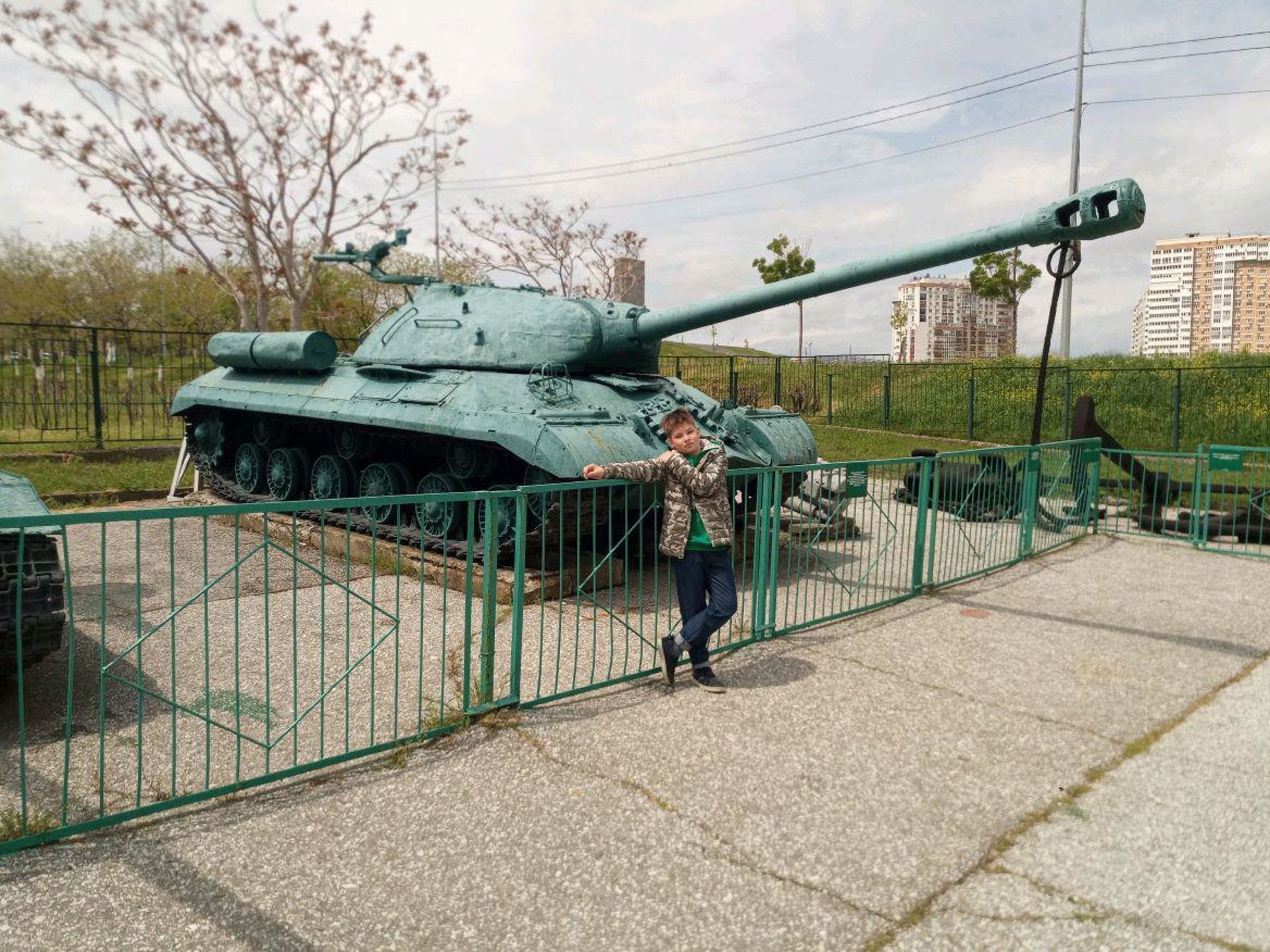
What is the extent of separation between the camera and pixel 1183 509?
11250mm

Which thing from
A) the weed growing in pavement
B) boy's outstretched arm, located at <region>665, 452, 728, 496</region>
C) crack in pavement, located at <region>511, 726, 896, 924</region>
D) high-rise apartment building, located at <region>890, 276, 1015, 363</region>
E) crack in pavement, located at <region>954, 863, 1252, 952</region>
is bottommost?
crack in pavement, located at <region>954, 863, 1252, 952</region>

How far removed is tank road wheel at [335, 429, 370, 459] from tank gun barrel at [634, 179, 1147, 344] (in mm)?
3057

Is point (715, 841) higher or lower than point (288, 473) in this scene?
lower

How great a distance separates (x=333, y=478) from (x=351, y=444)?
0.49 metres

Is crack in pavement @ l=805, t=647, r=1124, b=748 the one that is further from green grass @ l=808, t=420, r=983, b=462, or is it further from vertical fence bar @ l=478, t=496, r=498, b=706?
green grass @ l=808, t=420, r=983, b=462

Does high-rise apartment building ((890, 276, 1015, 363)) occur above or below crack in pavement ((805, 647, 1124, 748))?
above

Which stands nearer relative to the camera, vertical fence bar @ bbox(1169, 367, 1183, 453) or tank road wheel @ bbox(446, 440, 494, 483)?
tank road wheel @ bbox(446, 440, 494, 483)

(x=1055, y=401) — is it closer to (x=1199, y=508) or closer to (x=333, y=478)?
(x=1199, y=508)

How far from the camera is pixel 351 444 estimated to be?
899 centimetres

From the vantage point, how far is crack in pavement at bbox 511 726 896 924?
298cm

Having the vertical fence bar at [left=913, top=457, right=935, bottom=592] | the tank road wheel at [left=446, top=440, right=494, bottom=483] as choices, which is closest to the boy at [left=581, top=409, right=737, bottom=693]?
the vertical fence bar at [left=913, top=457, right=935, bottom=592]

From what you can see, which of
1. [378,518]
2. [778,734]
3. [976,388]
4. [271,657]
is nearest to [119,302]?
[976,388]

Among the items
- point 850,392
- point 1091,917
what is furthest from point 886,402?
point 1091,917

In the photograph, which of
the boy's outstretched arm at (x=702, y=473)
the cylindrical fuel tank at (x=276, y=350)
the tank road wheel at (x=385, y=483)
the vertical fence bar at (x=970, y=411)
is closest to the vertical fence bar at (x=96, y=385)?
the cylindrical fuel tank at (x=276, y=350)
